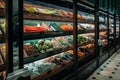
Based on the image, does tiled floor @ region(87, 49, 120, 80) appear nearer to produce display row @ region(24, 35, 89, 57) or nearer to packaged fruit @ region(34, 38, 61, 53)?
produce display row @ region(24, 35, 89, 57)

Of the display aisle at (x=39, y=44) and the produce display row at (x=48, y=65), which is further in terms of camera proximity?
the produce display row at (x=48, y=65)

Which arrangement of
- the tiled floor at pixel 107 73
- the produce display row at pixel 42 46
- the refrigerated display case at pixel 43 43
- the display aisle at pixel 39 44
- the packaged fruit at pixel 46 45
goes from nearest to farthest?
the display aisle at pixel 39 44, the refrigerated display case at pixel 43 43, the produce display row at pixel 42 46, the packaged fruit at pixel 46 45, the tiled floor at pixel 107 73

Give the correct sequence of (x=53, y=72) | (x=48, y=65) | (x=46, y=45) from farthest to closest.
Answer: (x=46, y=45), (x=48, y=65), (x=53, y=72)

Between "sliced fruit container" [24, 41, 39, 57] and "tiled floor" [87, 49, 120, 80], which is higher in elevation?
"sliced fruit container" [24, 41, 39, 57]

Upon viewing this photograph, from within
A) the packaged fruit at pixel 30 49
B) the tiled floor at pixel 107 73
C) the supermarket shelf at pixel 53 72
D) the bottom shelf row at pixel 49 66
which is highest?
the packaged fruit at pixel 30 49

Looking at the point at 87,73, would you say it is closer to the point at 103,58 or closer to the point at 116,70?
the point at 116,70

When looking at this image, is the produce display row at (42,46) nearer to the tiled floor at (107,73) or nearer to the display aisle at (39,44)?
the display aisle at (39,44)

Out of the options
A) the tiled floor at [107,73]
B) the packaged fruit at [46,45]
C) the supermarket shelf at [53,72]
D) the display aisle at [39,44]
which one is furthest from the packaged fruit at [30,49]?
the tiled floor at [107,73]

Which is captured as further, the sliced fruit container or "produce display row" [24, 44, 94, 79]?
"produce display row" [24, 44, 94, 79]

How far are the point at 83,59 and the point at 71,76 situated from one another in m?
0.94

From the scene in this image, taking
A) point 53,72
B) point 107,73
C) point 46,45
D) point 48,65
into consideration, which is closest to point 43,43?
point 46,45

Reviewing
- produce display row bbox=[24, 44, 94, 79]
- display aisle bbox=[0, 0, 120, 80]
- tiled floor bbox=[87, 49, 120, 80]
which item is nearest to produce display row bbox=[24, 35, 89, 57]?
display aisle bbox=[0, 0, 120, 80]

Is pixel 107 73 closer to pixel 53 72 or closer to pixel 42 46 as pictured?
pixel 53 72

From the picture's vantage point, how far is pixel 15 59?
6.47ft
